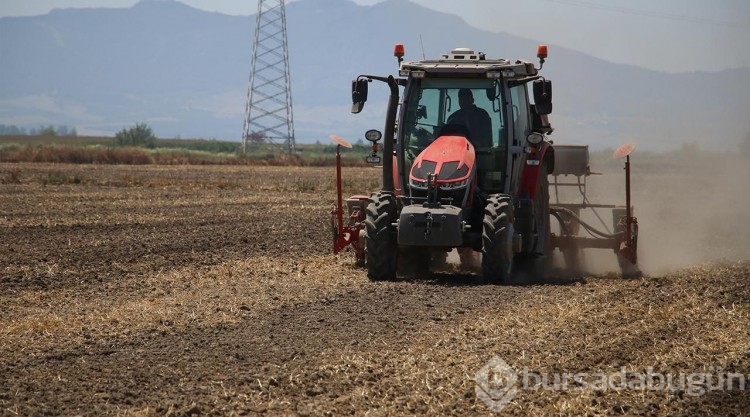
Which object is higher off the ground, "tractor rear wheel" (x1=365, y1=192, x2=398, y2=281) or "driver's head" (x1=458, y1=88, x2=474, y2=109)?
"driver's head" (x1=458, y1=88, x2=474, y2=109)

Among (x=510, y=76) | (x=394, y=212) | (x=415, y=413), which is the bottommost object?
(x=415, y=413)

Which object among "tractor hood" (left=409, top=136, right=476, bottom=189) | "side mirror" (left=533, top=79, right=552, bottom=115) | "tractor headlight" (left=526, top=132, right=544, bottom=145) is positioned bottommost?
"tractor hood" (left=409, top=136, right=476, bottom=189)

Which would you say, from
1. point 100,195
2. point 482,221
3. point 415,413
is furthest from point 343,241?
point 100,195

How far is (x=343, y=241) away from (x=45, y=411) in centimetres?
744

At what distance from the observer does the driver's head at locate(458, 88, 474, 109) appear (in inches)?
565

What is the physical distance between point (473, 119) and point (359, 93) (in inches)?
56.3

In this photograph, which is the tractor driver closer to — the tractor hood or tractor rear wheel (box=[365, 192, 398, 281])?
the tractor hood

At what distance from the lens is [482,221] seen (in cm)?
1377

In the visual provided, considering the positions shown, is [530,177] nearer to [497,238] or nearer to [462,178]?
[462,178]

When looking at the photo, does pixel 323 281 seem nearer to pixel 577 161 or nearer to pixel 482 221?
pixel 482 221

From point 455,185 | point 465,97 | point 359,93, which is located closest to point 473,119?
point 465,97

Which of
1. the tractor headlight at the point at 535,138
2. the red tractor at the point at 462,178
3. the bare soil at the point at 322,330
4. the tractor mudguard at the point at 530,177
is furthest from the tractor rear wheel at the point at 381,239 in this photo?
the tractor headlight at the point at 535,138

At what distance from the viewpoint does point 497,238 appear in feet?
43.6

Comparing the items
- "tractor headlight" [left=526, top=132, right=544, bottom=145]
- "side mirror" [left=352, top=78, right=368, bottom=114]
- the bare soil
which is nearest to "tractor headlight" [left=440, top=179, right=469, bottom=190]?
the bare soil
